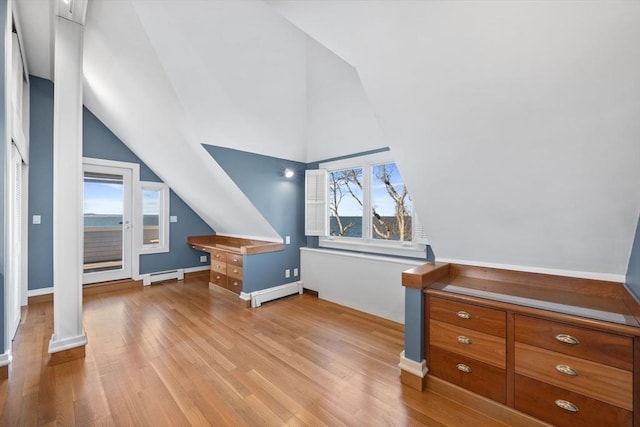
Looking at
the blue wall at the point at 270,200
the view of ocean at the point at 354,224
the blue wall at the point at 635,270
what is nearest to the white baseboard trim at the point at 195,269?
the blue wall at the point at 270,200

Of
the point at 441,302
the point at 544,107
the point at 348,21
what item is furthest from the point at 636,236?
the point at 348,21

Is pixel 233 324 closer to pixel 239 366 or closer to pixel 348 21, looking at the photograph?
pixel 239 366

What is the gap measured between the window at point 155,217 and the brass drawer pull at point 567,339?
217 inches

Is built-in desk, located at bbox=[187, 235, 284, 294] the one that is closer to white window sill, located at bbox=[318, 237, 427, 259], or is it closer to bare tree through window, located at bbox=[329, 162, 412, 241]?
white window sill, located at bbox=[318, 237, 427, 259]

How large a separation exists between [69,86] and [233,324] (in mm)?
2785

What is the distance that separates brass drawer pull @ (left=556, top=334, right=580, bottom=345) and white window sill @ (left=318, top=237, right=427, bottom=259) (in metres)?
1.53

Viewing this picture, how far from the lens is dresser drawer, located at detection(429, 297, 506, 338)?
175 cm

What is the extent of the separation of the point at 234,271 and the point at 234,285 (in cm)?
22

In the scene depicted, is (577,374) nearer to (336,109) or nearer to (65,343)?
(336,109)

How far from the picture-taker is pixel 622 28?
1.12 m

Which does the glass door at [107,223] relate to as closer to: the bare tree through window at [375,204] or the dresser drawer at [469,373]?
the bare tree through window at [375,204]

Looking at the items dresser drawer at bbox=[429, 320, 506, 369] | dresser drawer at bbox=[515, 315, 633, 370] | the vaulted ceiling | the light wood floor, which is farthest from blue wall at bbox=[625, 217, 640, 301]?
the light wood floor

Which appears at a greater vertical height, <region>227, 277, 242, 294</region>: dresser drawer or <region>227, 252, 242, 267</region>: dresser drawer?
<region>227, 252, 242, 267</region>: dresser drawer

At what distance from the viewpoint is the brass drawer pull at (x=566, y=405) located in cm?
148
